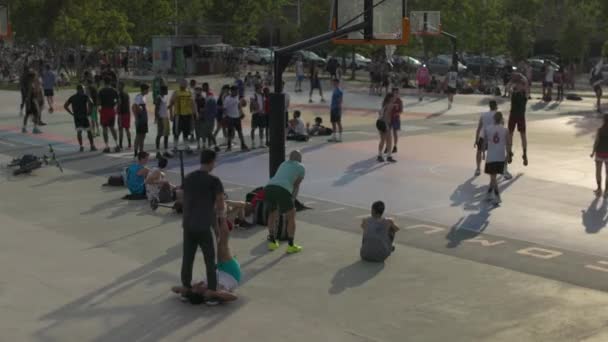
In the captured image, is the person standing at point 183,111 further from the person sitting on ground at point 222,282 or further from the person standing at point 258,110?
the person sitting on ground at point 222,282

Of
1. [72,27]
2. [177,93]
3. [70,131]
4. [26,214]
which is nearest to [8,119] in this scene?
[70,131]

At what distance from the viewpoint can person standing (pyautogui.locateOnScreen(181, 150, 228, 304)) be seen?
9297mm

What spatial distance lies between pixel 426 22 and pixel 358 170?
27.2 meters

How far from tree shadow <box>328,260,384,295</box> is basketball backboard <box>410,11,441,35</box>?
34.7m

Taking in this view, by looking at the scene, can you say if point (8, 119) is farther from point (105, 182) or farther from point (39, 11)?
point (39, 11)

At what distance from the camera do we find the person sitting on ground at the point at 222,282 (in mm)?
9562

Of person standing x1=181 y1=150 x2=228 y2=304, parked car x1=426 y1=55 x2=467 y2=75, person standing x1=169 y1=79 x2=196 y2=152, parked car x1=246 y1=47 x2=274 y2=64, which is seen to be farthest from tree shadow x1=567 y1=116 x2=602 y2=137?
parked car x1=246 y1=47 x2=274 y2=64

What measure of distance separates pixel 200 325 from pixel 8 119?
872 inches

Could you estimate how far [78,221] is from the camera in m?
13.9

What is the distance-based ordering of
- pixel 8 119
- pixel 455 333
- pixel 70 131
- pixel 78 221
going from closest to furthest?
pixel 455 333
pixel 78 221
pixel 70 131
pixel 8 119

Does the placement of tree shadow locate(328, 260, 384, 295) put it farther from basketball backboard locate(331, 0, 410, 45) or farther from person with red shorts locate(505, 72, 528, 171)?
person with red shorts locate(505, 72, 528, 171)

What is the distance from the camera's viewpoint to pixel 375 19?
16.1 m

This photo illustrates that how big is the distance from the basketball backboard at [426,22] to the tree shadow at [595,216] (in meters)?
29.9

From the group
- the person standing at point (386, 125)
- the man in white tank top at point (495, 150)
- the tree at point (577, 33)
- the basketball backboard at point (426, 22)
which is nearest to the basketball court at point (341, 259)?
the person standing at point (386, 125)
